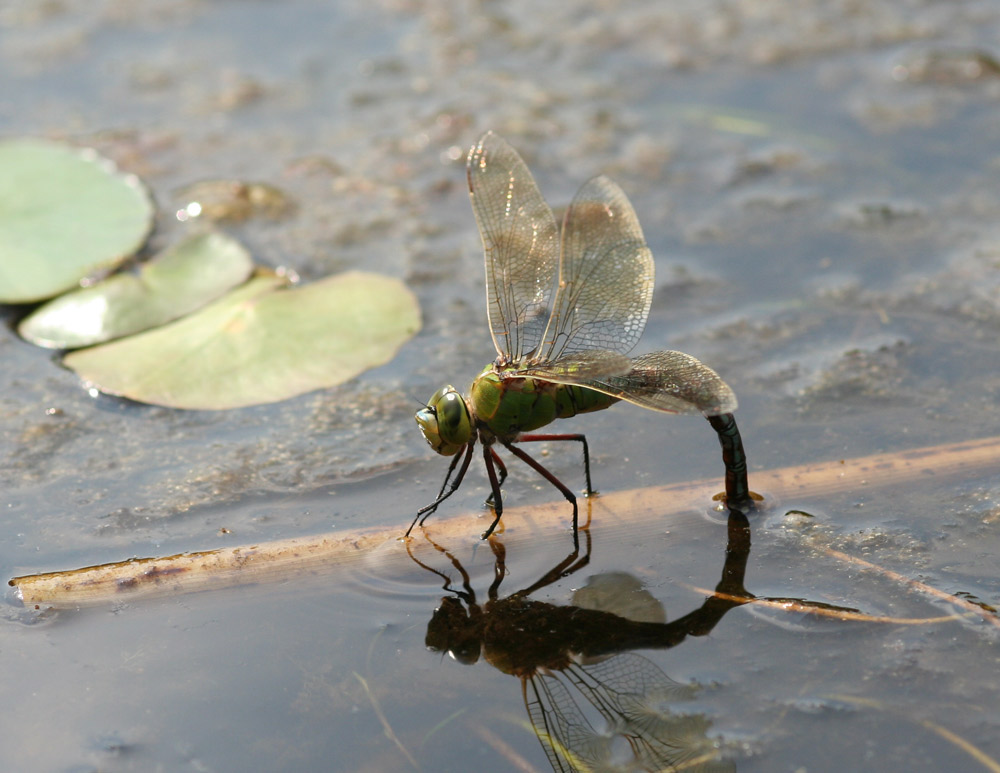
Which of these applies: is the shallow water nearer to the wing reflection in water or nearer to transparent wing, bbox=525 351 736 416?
the wing reflection in water

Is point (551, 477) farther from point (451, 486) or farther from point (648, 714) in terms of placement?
point (648, 714)

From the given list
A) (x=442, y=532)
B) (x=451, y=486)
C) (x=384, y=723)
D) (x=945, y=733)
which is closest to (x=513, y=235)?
(x=451, y=486)

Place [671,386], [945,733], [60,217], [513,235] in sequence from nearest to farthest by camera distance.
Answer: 1. [945,733]
2. [671,386]
3. [513,235]
4. [60,217]

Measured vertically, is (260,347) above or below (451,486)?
above

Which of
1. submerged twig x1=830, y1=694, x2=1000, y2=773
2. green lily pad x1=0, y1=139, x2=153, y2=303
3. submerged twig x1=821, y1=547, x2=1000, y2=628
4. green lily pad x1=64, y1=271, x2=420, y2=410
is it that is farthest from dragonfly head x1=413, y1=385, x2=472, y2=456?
green lily pad x1=0, y1=139, x2=153, y2=303

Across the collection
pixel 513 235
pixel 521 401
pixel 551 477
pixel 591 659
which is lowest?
pixel 591 659

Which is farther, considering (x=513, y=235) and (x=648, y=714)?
(x=513, y=235)

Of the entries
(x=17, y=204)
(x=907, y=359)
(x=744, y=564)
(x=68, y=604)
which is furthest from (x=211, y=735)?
(x=17, y=204)
